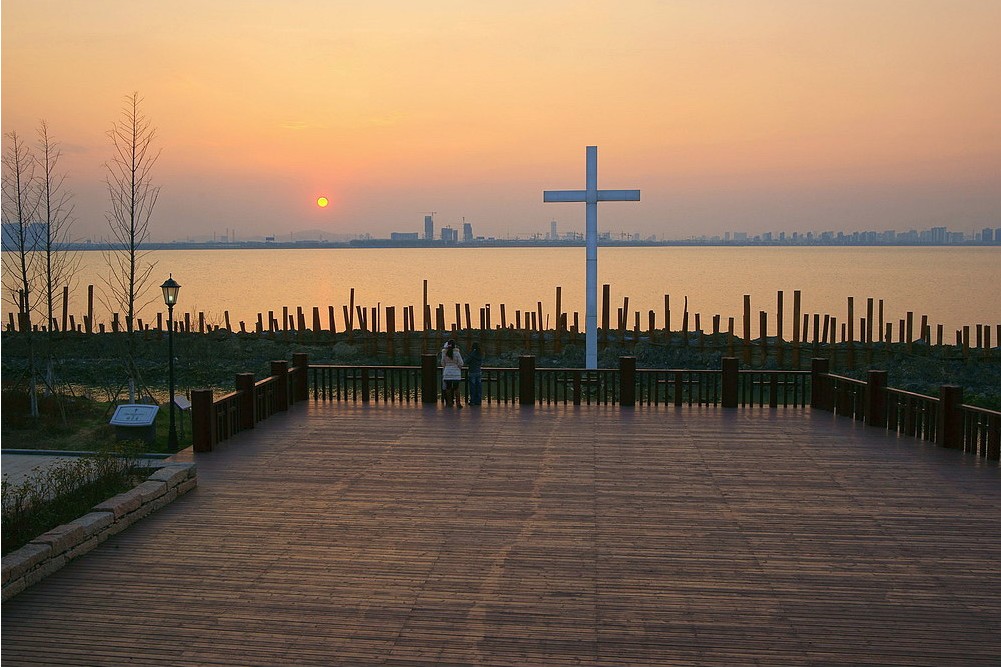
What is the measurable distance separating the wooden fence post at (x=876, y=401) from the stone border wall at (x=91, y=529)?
10.5 m

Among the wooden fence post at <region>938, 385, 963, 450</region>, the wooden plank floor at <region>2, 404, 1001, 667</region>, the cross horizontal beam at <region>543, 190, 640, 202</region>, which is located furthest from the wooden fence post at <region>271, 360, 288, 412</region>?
the wooden fence post at <region>938, 385, 963, 450</region>

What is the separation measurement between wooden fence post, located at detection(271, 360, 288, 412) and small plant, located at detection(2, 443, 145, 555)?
15.4 feet

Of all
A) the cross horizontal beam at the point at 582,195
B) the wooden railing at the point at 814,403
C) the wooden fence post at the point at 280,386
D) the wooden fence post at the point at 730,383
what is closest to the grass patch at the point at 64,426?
the wooden fence post at the point at 280,386

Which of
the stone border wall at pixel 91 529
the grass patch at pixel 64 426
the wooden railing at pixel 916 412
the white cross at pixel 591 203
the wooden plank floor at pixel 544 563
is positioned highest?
the white cross at pixel 591 203

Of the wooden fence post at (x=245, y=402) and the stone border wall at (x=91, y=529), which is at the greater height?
the wooden fence post at (x=245, y=402)

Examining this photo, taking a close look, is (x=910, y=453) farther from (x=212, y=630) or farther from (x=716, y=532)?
(x=212, y=630)

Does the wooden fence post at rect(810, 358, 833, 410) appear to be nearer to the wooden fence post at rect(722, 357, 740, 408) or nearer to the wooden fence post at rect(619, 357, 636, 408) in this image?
the wooden fence post at rect(722, 357, 740, 408)

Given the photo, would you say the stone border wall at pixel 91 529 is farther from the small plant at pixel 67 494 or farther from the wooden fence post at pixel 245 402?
the wooden fence post at pixel 245 402

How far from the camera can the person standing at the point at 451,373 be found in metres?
16.2

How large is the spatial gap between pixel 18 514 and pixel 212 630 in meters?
3.08

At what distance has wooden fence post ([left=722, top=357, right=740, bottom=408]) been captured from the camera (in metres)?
16.2

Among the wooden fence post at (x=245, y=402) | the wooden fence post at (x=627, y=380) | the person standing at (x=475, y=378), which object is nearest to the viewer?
the wooden fence post at (x=245, y=402)

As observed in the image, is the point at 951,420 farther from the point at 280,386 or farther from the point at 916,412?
the point at 280,386

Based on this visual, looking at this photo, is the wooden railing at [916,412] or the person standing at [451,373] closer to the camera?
the wooden railing at [916,412]
